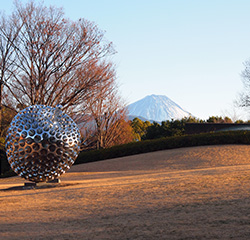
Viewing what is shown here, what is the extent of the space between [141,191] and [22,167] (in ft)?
13.4

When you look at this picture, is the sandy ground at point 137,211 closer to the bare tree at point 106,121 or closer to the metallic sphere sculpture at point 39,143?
the metallic sphere sculpture at point 39,143

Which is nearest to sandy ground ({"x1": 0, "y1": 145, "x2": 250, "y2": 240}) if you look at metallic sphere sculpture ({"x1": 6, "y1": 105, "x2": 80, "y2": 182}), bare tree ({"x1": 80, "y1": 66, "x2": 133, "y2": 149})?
metallic sphere sculpture ({"x1": 6, "y1": 105, "x2": 80, "y2": 182})

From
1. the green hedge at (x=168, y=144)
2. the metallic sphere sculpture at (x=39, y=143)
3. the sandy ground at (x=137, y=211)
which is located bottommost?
the sandy ground at (x=137, y=211)

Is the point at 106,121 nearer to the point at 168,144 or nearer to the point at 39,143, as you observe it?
the point at 168,144

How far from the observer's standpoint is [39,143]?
10648mm

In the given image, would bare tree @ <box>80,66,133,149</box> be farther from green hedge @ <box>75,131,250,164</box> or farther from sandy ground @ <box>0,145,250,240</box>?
sandy ground @ <box>0,145,250,240</box>

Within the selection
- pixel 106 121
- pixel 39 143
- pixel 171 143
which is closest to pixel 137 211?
pixel 39 143

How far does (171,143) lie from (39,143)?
1325cm

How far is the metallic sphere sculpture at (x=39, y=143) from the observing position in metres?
10.7

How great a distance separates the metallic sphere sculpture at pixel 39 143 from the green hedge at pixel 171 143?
11815 mm

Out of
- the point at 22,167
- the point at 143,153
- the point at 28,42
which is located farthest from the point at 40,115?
the point at 143,153

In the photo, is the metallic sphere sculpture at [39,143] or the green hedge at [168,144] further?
the green hedge at [168,144]

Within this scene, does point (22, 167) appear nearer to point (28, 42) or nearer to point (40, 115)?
point (40, 115)

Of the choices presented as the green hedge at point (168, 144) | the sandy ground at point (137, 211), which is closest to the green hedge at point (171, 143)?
the green hedge at point (168, 144)
